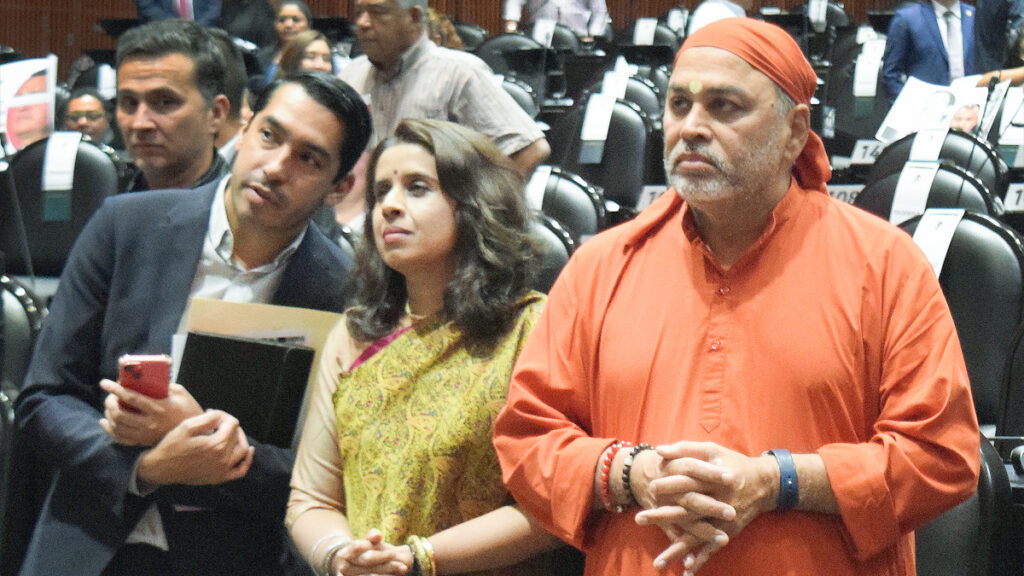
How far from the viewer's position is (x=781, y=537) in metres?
1.49

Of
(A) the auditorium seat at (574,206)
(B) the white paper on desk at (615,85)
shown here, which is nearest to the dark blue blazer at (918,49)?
(B) the white paper on desk at (615,85)

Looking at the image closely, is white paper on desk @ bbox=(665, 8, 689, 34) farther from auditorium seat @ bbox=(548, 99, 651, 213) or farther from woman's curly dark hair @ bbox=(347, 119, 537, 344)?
woman's curly dark hair @ bbox=(347, 119, 537, 344)

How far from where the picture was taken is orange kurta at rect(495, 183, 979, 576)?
1447 mm

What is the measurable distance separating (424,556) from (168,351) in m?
0.52

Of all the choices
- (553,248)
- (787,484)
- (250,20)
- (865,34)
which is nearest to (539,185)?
(553,248)

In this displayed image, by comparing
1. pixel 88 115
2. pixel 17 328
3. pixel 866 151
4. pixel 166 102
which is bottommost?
pixel 88 115

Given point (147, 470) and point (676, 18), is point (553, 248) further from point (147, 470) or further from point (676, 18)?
point (676, 18)

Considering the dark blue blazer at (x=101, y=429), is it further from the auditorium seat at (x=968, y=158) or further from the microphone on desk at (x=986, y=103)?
the microphone on desk at (x=986, y=103)

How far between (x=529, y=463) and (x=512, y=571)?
0.83 ft

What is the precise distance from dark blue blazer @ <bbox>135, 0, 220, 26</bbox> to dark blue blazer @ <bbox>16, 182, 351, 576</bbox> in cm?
557

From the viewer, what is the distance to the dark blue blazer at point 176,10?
7.14 m

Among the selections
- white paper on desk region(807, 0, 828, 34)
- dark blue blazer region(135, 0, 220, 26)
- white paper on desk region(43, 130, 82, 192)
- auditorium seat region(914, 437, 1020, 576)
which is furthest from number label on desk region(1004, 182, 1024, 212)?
white paper on desk region(807, 0, 828, 34)

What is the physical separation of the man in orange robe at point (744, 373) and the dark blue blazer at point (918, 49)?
5074 millimetres

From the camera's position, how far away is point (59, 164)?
3.84 m
